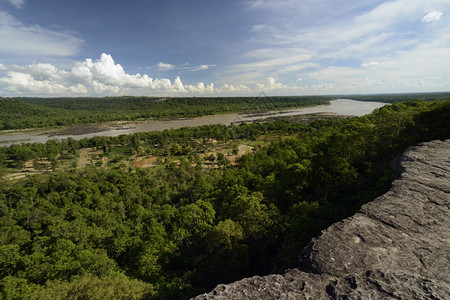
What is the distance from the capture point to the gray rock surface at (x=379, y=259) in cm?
684

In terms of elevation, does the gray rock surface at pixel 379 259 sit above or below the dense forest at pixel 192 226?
above

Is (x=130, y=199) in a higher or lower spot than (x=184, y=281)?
lower

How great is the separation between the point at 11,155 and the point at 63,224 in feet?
261

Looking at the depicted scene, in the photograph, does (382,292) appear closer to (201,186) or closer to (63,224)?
(63,224)

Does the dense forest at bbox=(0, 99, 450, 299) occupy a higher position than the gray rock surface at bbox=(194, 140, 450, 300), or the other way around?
the gray rock surface at bbox=(194, 140, 450, 300)

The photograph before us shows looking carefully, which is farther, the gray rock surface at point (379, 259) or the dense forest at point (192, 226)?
the dense forest at point (192, 226)

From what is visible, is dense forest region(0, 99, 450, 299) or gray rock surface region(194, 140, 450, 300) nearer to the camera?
gray rock surface region(194, 140, 450, 300)

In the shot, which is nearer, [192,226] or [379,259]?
[379,259]

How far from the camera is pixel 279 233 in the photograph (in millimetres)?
17594

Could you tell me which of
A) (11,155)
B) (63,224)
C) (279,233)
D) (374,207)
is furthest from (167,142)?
(374,207)

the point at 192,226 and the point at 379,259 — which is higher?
the point at 379,259

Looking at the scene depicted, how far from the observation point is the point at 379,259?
7965 mm

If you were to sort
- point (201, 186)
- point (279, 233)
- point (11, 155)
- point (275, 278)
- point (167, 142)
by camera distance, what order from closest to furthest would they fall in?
point (275, 278) < point (279, 233) < point (201, 186) < point (11, 155) < point (167, 142)

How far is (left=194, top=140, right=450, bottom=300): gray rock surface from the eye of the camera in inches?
269
